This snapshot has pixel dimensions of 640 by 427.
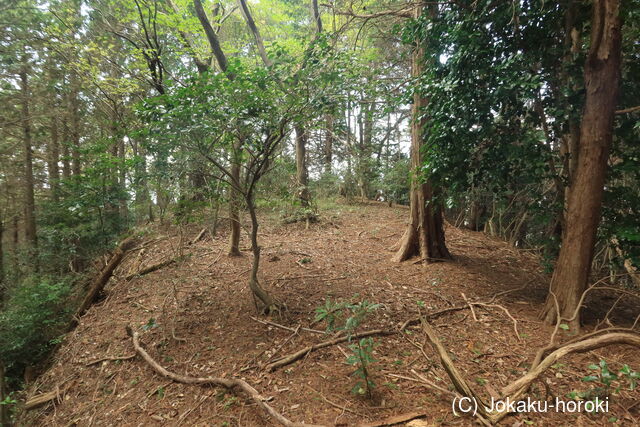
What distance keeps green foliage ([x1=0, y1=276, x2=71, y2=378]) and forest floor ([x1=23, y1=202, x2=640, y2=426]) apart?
1.02 metres

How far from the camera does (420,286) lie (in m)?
4.96

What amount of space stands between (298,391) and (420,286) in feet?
9.58

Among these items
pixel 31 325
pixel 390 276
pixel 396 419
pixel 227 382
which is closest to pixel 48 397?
pixel 31 325

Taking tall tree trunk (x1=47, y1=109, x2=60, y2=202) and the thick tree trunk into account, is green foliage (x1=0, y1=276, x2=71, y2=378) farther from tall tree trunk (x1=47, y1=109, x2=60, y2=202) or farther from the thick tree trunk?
the thick tree trunk

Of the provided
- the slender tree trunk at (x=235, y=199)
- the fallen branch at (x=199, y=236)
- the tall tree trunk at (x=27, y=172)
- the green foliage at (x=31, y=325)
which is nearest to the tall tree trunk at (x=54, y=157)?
the tall tree trunk at (x=27, y=172)

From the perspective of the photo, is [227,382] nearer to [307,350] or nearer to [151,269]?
[307,350]

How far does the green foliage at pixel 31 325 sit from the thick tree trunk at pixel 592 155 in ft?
30.0

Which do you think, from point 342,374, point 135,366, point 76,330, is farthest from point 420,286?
point 76,330

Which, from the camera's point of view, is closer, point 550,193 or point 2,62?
point 550,193

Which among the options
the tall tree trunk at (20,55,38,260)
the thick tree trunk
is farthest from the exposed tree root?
the tall tree trunk at (20,55,38,260)

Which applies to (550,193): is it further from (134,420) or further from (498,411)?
(134,420)

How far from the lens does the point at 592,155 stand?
3363mm

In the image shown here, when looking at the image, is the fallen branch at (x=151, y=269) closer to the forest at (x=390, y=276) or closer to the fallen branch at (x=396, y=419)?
the forest at (x=390, y=276)

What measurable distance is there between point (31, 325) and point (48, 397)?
3008mm
